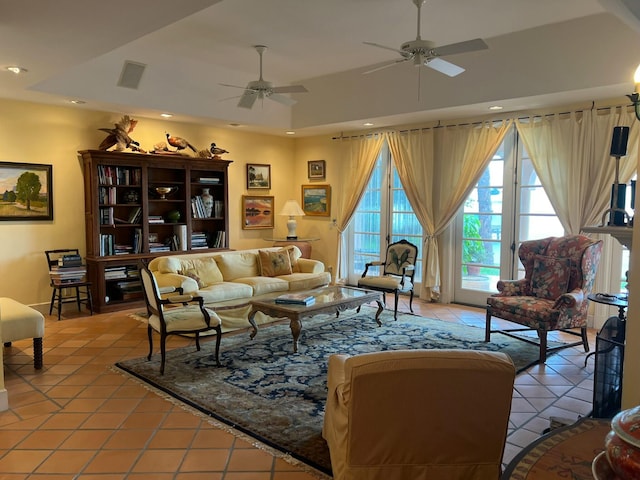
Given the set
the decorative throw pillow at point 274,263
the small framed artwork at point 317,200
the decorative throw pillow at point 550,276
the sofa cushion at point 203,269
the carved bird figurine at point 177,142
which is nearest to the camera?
the decorative throw pillow at point 550,276

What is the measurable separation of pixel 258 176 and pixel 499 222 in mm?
3984

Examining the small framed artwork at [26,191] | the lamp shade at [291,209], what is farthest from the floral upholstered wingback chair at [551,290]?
the small framed artwork at [26,191]

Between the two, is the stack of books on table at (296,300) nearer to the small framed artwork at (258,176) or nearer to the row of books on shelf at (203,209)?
the row of books on shelf at (203,209)

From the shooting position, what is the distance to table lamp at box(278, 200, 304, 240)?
7.94 m

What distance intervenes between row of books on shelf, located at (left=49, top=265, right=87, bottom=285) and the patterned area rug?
7.07 feet

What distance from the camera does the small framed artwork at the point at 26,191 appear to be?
5629mm

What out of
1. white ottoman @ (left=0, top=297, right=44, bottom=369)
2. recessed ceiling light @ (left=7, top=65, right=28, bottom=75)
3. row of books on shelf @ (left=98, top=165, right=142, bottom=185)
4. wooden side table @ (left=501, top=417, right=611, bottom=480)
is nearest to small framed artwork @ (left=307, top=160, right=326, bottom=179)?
row of books on shelf @ (left=98, top=165, right=142, bottom=185)

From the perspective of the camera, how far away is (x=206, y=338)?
492cm

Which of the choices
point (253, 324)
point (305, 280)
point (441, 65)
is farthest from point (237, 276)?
point (441, 65)

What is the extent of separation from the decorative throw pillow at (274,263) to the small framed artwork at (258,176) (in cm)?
214

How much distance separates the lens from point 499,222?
20.6 feet

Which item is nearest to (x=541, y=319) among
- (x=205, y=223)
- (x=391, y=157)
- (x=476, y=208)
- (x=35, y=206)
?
(x=476, y=208)

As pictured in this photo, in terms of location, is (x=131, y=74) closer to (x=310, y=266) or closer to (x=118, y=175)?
(x=118, y=175)

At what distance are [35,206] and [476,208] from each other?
560 cm
